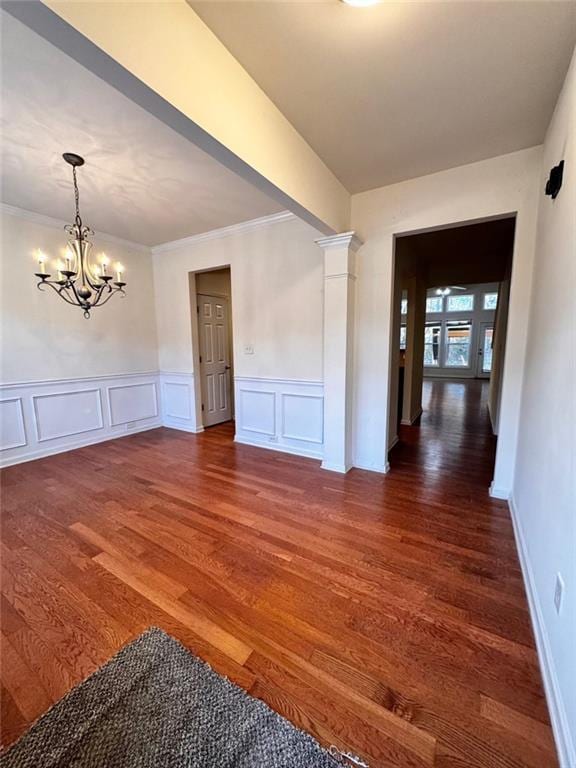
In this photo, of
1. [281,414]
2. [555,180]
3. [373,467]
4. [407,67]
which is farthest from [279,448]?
[407,67]

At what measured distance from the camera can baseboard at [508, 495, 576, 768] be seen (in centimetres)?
97

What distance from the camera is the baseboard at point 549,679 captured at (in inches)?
38.2

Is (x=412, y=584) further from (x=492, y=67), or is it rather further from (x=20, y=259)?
(x=20, y=259)

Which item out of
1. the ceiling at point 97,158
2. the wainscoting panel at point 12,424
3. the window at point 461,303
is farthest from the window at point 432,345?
the wainscoting panel at point 12,424

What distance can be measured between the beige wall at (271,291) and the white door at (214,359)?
1.38ft

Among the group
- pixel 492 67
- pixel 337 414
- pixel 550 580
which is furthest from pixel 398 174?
pixel 550 580

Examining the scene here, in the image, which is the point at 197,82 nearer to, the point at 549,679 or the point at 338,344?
the point at 338,344

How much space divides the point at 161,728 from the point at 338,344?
8.87ft

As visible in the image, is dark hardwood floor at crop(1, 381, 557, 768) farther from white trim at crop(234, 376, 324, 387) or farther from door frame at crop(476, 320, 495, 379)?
door frame at crop(476, 320, 495, 379)

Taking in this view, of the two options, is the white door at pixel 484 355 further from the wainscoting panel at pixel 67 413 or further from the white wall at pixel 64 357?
the wainscoting panel at pixel 67 413

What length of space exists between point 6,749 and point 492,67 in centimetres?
357

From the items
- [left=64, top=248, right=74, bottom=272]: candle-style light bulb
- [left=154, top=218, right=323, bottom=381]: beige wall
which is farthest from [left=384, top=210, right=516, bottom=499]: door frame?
[left=64, top=248, right=74, bottom=272]: candle-style light bulb

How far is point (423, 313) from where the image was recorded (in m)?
5.25

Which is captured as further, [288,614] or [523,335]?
[523,335]
